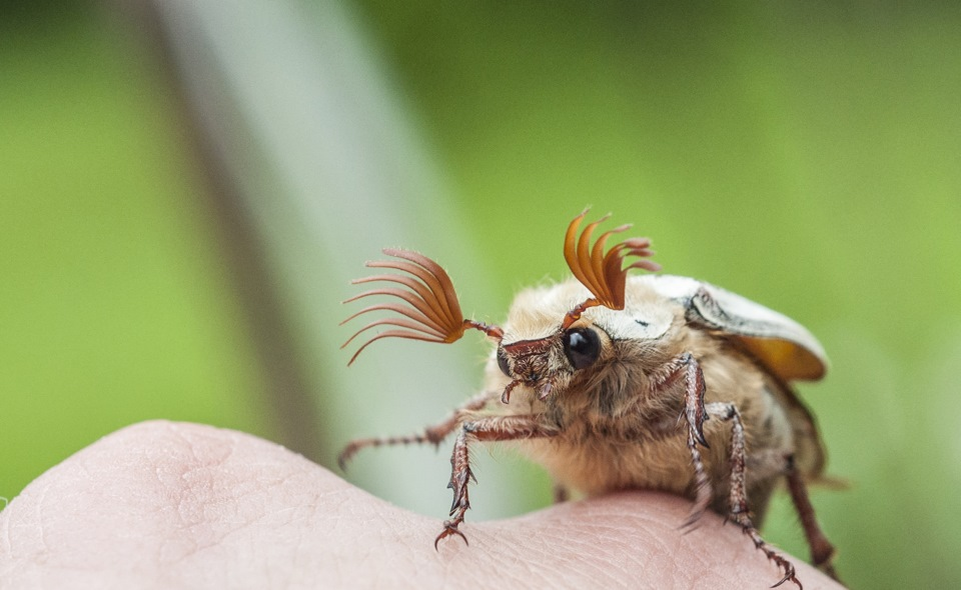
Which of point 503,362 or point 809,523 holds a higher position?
point 503,362

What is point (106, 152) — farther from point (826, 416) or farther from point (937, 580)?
point (937, 580)

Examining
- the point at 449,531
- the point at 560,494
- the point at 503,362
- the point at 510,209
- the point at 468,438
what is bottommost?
the point at 560,494

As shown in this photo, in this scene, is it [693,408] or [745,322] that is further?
[745,322]

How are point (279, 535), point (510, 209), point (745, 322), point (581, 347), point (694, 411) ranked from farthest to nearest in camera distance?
point (510, 209) < point (745, 322) < point (581, 347) < point (694, 411) < point (279, 535)

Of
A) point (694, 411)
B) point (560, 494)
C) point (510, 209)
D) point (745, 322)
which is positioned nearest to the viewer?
point (694, 411)

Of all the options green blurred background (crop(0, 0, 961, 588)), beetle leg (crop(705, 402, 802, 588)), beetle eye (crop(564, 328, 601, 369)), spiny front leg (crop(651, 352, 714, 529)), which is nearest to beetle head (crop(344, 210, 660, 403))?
beetle eye (crop(564, 328, 601, 369))

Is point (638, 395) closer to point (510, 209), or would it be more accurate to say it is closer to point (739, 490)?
point (739, 490)

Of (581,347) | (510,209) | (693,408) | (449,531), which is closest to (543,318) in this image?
→ (581,347)

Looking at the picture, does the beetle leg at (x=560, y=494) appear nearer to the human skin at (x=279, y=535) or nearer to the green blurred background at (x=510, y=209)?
the green blurred background at (x=510, y=209)
